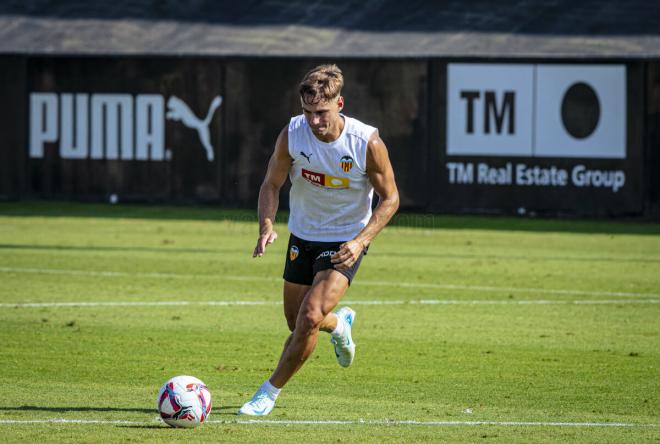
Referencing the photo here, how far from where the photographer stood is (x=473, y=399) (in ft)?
31.1

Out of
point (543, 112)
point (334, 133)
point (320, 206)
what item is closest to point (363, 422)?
point (320, 206)

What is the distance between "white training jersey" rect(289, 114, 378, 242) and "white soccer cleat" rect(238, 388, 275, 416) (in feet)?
4.02

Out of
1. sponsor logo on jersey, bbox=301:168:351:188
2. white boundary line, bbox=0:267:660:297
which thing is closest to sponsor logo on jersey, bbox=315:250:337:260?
sponsor logo on jersey, bbox=301:168:351:188

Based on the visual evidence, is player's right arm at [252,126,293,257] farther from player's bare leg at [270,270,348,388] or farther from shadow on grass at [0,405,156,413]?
shadow on grass at [0,405,156,413]

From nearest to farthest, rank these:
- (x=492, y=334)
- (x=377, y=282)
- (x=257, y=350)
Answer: (x=257, y=350) < (x=492, y=334) < (x=377, y=282)

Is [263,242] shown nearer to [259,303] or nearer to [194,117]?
[259,303]

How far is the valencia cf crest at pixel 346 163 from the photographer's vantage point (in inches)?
348

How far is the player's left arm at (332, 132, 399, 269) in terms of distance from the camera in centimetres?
873

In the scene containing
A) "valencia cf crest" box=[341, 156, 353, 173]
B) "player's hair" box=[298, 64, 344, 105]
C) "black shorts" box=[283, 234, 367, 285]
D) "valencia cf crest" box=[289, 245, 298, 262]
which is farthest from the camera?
"valencia cf crest" box=[289, 245, 298, 262]

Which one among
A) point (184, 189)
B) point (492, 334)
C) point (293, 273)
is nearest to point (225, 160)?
point (184, 189)

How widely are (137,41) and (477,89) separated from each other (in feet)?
25.8

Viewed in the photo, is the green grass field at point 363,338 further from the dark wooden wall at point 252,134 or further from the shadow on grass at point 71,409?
the dark wooden wall at point 252,134

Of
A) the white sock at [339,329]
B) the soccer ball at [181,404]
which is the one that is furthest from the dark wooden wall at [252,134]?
the soccer ball at [181,404]

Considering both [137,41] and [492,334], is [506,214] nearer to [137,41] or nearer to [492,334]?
[137,41]
